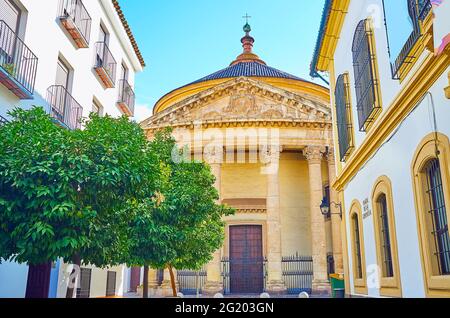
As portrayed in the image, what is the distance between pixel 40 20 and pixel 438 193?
9200mm

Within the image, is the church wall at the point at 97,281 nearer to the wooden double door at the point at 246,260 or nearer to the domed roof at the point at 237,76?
the wooden double door at the point at 246,260

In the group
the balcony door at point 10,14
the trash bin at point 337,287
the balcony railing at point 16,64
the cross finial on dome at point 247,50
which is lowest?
the trash bin at point 337,287

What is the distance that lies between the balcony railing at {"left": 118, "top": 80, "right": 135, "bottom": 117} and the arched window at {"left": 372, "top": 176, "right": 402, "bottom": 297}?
34.4 feet

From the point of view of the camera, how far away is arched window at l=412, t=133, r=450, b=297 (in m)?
5.17

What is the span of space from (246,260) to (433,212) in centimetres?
1976

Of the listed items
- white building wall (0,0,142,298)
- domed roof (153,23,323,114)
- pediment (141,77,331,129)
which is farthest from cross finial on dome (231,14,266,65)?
white building wall (0,0,142,298)

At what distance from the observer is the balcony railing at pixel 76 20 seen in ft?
36.5

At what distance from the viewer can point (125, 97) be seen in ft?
53.0

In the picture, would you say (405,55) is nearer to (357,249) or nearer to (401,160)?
(401,160)

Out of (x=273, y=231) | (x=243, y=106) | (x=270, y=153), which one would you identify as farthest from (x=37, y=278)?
(x=243, y=106)

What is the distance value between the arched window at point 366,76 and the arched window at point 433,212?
1947 mm

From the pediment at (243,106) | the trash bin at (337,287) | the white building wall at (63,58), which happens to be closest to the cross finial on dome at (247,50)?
the pediment at (243,106)

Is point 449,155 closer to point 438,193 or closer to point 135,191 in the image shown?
point 438,193
